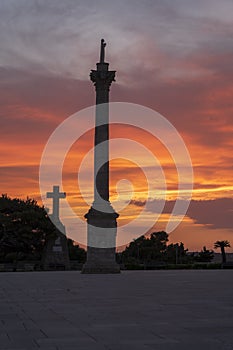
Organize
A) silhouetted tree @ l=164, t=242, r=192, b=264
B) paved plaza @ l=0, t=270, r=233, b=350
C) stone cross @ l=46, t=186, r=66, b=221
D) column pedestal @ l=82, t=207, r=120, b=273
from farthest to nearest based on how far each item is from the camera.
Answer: silhouetted tree @ l=164, t=242, r=192, b=264 < stone cross @ l=46, t=186, r=66, b=221 < column pedestal @ l=82, t=207, r=120, b=273 < paved plaza @ l=0, t=270, r=233, b=350

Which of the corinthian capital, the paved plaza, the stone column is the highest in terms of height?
the corinthian capital

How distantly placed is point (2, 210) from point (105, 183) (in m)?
29.3

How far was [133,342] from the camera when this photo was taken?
1159 cm

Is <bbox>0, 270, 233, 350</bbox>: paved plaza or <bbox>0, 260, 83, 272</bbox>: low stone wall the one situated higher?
<bbox>0, 260, 83, 272</bbox>: low stone wall

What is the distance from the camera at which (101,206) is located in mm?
49188

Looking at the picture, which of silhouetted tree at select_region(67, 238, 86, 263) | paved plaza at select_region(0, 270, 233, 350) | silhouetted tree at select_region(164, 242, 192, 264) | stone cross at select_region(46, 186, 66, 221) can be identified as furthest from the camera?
silhouetted tree at select_region(164, 242, 192, 264)

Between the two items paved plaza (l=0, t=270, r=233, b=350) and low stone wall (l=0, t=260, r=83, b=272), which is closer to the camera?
paved plaza (l=0, t=270, r=233, b=350)

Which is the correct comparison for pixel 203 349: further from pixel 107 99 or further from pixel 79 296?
pixel 107 99

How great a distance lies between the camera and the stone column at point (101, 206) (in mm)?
48875

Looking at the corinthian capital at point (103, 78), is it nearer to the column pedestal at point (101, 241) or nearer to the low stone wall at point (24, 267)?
the column pedestal at point (101, 241)

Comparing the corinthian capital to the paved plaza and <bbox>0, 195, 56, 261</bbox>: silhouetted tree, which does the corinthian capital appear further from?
the paved plaza

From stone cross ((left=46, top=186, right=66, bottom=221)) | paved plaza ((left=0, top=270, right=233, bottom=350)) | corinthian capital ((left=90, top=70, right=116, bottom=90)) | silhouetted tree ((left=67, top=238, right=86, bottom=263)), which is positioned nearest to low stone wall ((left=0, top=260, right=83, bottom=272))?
stone cross ((left=46, top=186, right=66, bottom=221))

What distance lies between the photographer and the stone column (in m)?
48.9

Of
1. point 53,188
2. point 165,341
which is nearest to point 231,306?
point 165,341
